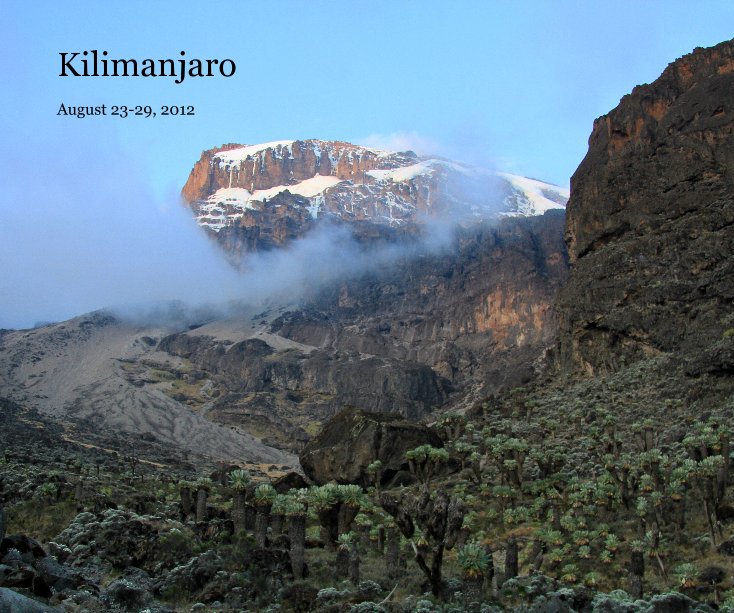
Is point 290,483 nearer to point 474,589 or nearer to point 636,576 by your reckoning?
point 636,576

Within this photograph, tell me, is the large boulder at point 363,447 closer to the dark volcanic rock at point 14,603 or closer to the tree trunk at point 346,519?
the tree trunk at point 346,519

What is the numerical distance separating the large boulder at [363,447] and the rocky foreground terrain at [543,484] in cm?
22

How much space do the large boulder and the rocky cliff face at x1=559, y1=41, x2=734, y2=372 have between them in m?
26.6

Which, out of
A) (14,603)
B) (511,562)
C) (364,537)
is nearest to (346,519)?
(364,537)

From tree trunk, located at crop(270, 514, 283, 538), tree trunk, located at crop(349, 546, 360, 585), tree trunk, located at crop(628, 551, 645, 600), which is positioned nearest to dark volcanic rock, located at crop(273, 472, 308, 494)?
tree trunk, located at crop(270, 514, 283, 538)

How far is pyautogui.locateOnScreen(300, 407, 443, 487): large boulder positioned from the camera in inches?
2633

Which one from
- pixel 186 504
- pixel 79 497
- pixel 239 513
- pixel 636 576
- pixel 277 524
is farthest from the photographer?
pixel 186 504

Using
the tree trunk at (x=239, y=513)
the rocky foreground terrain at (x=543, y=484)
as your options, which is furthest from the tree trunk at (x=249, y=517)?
the tree trunk at (x=239, y=513)

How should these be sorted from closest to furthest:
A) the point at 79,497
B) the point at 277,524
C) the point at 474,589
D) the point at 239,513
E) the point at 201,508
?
the point at 474,589, the point at 239,513, the point at 277,524, the point at 79,497, the point at 201,508

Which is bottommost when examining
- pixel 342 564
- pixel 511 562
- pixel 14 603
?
pixel 511 562

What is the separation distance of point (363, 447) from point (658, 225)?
5112 centimetres

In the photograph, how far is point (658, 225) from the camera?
9588cm

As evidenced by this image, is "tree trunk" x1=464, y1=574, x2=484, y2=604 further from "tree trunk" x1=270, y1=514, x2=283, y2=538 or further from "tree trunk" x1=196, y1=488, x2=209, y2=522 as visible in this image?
"tree trunk" x1=196, y1=488, x2=209, y2=522

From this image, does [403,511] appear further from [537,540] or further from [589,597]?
[537,540]
